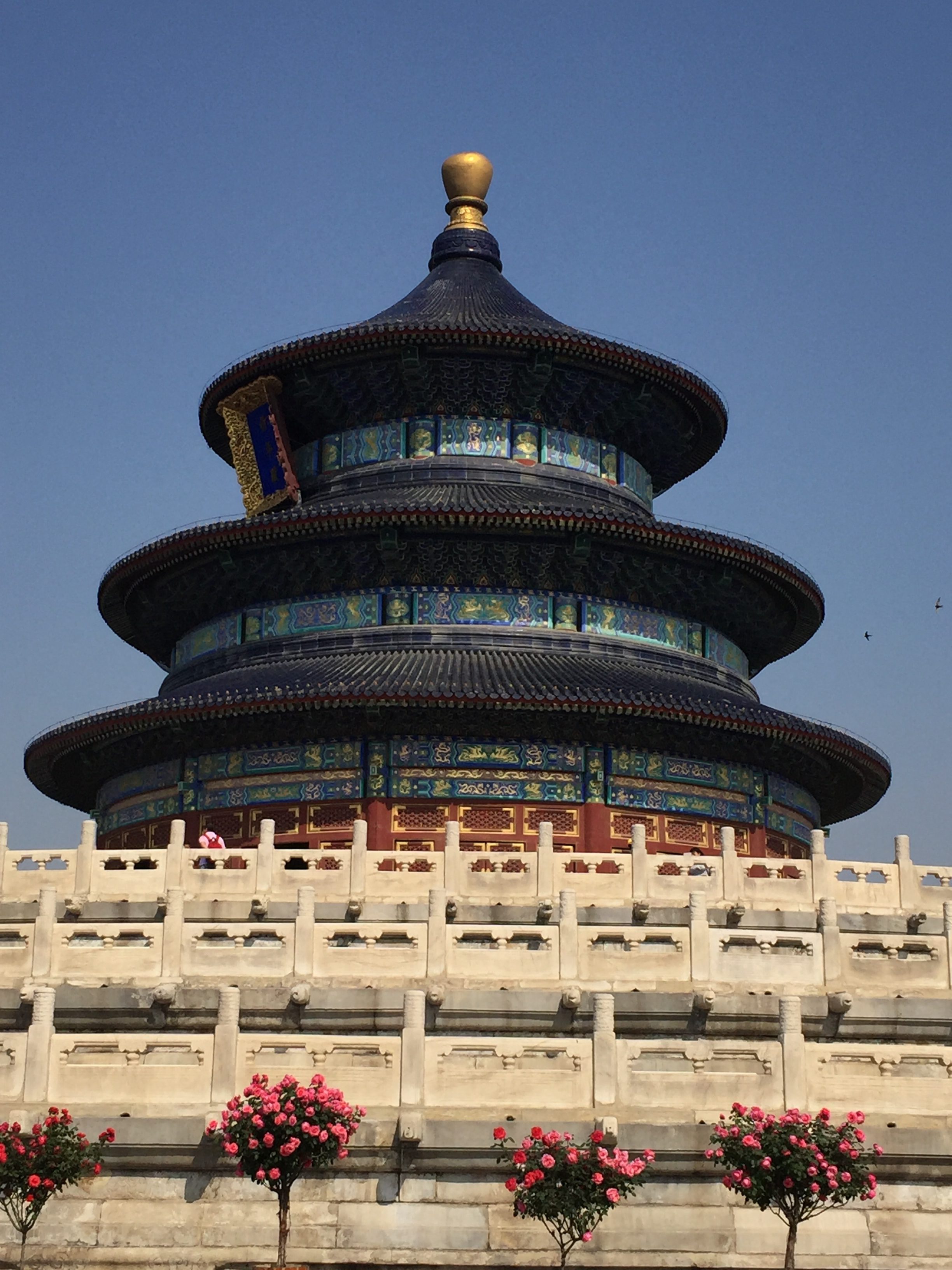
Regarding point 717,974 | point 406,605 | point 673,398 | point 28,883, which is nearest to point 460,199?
point 673,398

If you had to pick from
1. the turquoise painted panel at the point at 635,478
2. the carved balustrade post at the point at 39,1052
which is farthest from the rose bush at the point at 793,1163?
the turquoise painted panel at the point at 635,478

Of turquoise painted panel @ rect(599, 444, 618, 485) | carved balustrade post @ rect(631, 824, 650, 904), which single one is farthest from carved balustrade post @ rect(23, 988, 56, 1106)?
turquoise painted panel @ rect(599, 444, 618, 485)

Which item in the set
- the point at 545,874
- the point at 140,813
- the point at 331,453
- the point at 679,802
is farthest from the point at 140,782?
the point at 545,874

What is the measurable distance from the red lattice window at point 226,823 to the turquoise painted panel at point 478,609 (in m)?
5.39

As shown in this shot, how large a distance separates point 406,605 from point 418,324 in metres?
6.42

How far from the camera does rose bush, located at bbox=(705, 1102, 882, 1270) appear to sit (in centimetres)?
1556

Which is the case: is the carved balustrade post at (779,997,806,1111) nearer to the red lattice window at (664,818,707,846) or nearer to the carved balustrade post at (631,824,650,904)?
the carved balustrade post at (631,824,650,904)

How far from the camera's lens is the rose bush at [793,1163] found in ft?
51.1

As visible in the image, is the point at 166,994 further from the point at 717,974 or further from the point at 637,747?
the point at 637,747

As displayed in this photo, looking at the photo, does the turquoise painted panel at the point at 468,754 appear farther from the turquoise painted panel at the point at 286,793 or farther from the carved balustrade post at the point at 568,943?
the carved balustrade post at the point at 568,943

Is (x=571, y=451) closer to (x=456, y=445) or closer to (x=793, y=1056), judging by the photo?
(x=456, y=445)

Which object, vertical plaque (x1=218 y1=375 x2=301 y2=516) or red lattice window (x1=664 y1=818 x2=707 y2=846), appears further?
vertical plaque (x1=218 y1=375 x2=301 y2=516)

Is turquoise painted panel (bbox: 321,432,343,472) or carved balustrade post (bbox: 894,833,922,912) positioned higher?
turquoise painted panel (bbox: 321,432,343,472)

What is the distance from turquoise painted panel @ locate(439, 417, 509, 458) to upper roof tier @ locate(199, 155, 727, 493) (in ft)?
0.80
